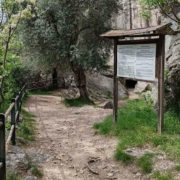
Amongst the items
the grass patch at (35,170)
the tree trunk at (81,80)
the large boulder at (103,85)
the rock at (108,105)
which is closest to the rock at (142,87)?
the large boulder at (103,85)

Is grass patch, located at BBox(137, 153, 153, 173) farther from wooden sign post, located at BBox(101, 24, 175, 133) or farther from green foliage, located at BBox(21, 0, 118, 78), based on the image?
→ green foliage, located at BBox(21, 0, 118, 78)

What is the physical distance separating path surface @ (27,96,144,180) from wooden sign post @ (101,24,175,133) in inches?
47.1

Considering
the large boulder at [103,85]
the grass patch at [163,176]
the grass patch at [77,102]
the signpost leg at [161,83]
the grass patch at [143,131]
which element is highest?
the signpost leg at [161,83]

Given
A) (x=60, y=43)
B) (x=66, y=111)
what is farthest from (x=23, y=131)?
(x=60, y=43)

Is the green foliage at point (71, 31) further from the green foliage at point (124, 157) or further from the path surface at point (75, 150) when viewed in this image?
the green foliage at point (124, 157)

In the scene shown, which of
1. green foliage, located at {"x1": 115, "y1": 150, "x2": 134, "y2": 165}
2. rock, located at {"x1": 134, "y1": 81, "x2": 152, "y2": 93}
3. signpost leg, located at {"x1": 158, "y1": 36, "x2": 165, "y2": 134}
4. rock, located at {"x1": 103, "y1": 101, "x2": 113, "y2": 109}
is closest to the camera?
green foliage, located at {"x1": 115, "y1": 150, "x2": 134, "y2": 165}

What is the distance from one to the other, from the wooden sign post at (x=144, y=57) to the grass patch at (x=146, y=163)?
5.35ft

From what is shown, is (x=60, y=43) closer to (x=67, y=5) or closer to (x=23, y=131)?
(x=67, y=5)

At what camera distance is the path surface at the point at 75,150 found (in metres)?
6.89

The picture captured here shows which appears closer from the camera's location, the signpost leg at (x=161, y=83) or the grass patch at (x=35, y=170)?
the grass patch at (x=35, y=170)

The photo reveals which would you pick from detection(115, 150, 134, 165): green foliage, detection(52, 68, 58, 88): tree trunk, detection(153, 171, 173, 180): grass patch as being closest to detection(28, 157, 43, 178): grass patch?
detection(115, 150, 134, 165): green foliage

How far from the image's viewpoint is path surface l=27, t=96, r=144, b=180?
6891 mm

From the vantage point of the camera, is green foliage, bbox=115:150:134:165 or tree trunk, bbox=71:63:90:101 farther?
tree trunk, bbox=71:63:90:101

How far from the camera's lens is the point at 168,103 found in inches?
432
